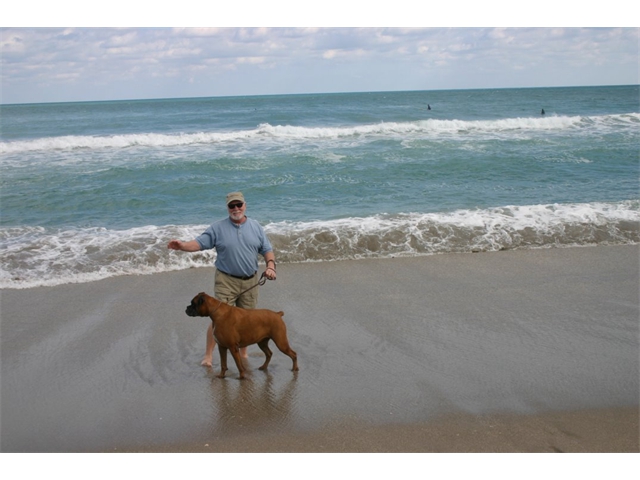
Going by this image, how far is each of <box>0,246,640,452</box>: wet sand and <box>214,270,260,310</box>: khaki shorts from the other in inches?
22.0

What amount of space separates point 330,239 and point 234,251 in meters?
4.39

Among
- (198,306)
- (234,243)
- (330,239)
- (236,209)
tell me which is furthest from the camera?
(330,239)

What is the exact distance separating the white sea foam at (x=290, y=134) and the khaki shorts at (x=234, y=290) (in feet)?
62.7

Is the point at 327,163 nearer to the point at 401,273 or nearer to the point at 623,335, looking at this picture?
the point at 401,273

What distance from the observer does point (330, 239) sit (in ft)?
31.9

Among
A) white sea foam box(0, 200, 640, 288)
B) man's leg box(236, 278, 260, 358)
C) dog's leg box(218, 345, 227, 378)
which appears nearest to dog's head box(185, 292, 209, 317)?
dog's leg box(218, 345, 227, 378)

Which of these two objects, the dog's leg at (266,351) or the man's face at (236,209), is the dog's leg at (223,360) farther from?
the man's face at (236,209)

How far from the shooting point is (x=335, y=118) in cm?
3397

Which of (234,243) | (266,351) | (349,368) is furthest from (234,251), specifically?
(349,368)

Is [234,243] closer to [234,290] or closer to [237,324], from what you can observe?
[234,290]

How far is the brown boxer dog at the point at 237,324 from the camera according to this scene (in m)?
Answer: 5.04

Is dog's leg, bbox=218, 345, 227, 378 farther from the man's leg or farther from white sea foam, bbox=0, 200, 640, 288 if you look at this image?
white sea foam, bbox=0, 200, 640, 288

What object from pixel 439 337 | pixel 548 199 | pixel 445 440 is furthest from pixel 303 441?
pixel 548 199

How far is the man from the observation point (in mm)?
5379
